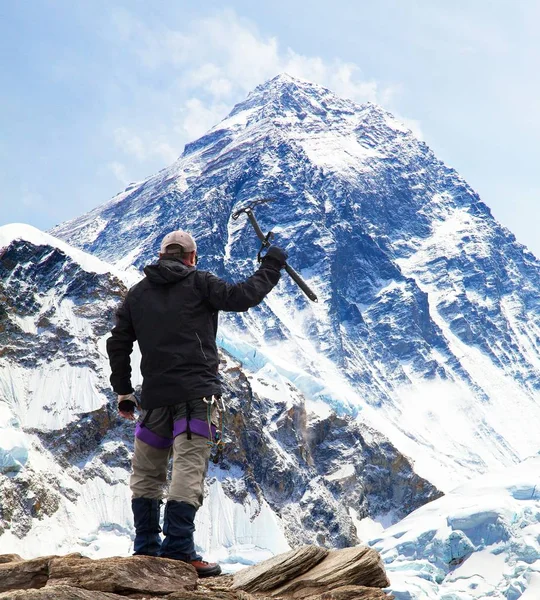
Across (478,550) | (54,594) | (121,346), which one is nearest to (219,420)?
(121,346)

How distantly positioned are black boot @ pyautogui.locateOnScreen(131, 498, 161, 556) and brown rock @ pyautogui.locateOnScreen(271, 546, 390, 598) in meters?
1.33

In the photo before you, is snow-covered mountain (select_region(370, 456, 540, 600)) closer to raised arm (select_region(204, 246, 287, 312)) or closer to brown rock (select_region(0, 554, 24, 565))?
brown rock (select_region(0, 554, 24, 565))

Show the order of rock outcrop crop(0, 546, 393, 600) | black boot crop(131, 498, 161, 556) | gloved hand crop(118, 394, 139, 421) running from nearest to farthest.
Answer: rock outcrop crop(0, 546, 393, 600), black boot crop(131, 498, 161, 556), gloved hand crop(118, 394, 139, 421)

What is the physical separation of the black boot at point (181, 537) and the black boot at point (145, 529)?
290 millimetres

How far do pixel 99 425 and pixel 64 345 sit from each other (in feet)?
67.9

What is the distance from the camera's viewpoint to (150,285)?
28.8 feet

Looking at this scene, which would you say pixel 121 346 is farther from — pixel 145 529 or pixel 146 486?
pixel 145 529

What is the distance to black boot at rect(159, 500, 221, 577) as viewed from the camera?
815 cm

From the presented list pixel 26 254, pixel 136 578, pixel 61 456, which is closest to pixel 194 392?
pixel 136 578

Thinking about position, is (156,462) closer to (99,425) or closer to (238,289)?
(238,289)

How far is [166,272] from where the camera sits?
8.63 m

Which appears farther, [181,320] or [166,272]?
[166,272]

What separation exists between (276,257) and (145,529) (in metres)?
3.05

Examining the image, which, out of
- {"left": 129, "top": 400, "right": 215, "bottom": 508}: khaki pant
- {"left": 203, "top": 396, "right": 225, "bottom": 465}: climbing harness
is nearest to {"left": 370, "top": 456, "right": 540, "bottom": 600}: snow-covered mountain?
{"left": 203, "top": 396, "right": 225, "bottom": 465}: climbing harness
